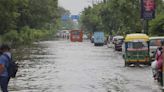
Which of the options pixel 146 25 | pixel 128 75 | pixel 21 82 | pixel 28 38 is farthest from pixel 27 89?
pixel 28 38

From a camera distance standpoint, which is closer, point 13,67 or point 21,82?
point 13,67

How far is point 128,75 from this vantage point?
28.1 meters

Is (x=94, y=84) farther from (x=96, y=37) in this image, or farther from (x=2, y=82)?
(x=96, y=37)

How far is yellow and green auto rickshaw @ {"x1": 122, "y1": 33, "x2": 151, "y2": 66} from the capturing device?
114 feet

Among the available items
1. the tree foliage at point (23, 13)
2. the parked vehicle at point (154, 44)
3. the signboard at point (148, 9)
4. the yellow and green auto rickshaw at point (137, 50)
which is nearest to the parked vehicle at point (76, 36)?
the tree foliage at point (23, 13)

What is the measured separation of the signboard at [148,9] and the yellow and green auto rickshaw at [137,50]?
841 inches

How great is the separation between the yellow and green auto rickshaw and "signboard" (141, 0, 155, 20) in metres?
21.4

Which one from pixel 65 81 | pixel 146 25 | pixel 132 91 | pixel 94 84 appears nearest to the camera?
pixel 132 91

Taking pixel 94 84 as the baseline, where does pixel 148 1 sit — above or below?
above

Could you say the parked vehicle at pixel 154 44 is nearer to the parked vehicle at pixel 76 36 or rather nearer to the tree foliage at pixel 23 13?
the tree foliage at pixel 23 13

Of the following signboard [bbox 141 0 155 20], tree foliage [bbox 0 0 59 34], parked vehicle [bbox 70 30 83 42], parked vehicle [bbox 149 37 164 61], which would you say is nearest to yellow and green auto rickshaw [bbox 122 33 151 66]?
parked vehicle [bbox 149 37 164 61]

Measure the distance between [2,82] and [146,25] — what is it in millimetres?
50040

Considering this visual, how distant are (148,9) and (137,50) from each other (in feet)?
75.9

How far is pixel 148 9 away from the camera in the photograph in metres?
57.3
